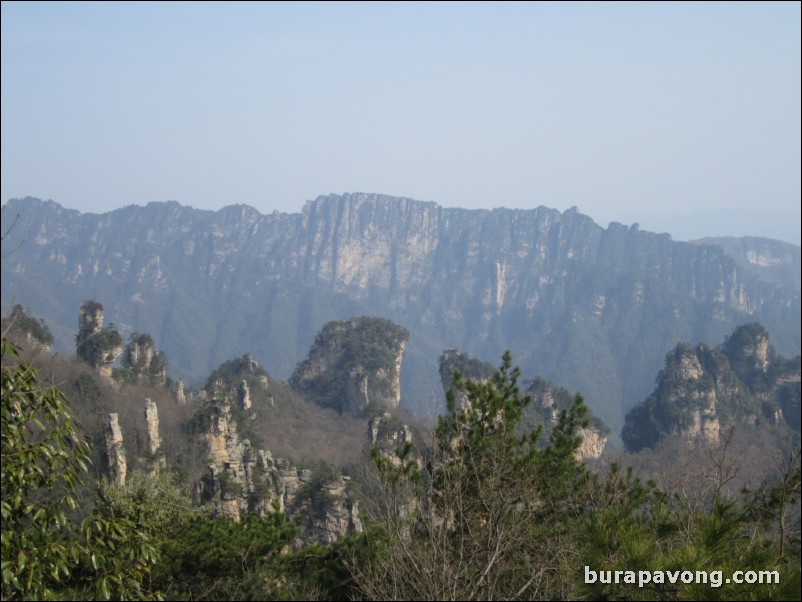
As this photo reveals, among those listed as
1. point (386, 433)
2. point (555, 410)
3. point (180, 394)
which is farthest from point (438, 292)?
point (386, 433)

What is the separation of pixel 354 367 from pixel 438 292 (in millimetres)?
130091

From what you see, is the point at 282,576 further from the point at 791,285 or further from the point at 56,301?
the point at 791,285

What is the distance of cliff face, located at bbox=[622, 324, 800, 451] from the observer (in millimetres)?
62938

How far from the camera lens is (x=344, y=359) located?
66.2 meters

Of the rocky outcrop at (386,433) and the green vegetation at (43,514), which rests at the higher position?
the green vegetation at (43,514)

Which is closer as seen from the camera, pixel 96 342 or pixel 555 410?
pixel 96 342

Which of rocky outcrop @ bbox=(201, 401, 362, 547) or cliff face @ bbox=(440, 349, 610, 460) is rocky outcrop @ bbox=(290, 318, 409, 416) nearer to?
cliff face @ bbox=(440, 349, 610, 460)

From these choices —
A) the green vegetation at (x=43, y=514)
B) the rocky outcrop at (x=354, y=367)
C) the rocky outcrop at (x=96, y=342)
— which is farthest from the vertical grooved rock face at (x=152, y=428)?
the green vegetation at (x=43, y=514)

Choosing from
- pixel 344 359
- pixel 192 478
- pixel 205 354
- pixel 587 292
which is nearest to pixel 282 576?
pixel 192 478

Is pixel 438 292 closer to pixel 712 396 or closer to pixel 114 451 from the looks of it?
pixel 712 396

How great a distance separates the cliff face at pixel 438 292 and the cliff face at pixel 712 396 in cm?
5949

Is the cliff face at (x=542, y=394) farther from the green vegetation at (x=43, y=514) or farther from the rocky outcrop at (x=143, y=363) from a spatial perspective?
the green vegetation at (x=43, y=514)

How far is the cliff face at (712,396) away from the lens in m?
62.9

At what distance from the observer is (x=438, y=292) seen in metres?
194
